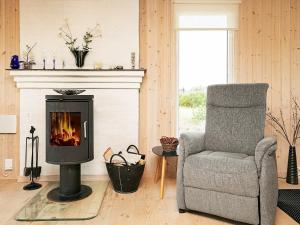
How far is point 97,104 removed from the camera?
322 cm

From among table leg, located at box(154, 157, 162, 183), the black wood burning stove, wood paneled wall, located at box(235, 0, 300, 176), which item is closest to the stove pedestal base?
the black wood burning stove

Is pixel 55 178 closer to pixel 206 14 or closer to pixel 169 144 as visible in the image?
pixel 169 144

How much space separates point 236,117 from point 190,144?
0.58m

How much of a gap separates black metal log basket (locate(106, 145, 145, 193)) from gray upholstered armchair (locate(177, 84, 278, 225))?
0.60 metres

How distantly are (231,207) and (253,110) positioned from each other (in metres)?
0.95

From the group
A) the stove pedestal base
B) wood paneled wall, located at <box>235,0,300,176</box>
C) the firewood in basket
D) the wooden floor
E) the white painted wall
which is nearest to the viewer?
the wooden floor

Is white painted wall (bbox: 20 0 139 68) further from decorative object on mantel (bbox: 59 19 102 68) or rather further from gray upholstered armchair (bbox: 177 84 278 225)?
gray upholstered armchair (bbox: 177 84 278 225)

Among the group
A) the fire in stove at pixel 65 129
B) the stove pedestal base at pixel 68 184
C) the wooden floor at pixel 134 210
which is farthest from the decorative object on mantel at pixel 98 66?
the wooden floor at pixel 134 210

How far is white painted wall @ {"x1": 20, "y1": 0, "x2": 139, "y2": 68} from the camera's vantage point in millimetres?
3205

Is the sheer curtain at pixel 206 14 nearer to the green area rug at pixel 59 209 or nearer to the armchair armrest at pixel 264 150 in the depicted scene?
the armchair armrest at pixel 264 150

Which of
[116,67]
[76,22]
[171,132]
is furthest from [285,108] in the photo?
[76,22]

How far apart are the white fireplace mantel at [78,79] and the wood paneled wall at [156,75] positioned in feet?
0.69

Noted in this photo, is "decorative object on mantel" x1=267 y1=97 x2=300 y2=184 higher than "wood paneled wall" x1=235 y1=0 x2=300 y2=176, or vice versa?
"wood paneled wall" x1=235 y1=0 x2=300 y2=176

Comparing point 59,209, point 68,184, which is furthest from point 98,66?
point 59,209
